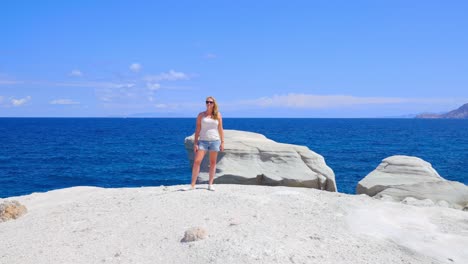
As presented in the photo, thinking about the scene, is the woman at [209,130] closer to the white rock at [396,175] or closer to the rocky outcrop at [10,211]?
the rocky outcrop at [10,211]

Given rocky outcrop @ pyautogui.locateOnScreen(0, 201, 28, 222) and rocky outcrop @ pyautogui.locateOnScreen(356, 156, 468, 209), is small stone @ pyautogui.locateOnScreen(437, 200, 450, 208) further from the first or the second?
rocky outcrop @ pyautogui.locateOnScreen(0, 201, 28, 222)

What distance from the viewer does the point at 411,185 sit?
1470 centimetres

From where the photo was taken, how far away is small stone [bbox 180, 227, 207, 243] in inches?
326

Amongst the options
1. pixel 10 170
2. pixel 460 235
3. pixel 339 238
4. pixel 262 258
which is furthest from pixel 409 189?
pixel 10 170

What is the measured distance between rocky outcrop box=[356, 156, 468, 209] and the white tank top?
240 inches

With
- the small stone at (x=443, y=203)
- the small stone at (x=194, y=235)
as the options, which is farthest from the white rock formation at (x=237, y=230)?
the small stone at (x=443, y=203)

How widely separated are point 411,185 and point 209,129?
7.84 m

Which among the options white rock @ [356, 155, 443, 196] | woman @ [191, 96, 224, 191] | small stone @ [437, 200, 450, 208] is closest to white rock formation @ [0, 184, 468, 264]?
woman @ [191, 96, 224, 191]

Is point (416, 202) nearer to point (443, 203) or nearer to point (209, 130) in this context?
point (443, 203)

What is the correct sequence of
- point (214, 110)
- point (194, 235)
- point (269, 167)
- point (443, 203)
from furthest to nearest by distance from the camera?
point (269, 167)
point (443, 203)
point (214, 110)
point (194, 235)

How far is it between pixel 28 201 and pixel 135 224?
5942 mm

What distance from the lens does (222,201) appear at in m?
10.5

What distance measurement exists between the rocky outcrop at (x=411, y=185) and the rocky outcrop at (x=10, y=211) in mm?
10637

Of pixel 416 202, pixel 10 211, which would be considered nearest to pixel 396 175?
pixel 416 202
